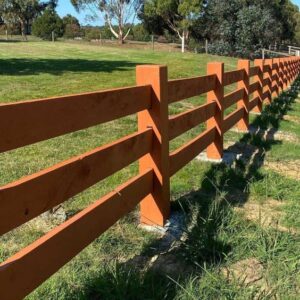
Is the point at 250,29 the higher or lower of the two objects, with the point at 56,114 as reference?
lower

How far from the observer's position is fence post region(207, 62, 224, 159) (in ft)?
21.1

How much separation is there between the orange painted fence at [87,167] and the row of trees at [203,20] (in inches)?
1578

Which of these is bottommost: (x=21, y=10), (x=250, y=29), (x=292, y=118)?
(x=292, y=118)

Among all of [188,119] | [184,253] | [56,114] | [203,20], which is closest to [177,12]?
[203,20]

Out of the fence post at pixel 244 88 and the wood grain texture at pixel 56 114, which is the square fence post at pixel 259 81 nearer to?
the fence post at pixel 244 88

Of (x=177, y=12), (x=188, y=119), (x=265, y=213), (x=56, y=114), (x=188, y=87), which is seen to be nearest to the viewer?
(x=56, y=114)

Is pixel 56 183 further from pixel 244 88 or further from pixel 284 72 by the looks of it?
pixel 284 72

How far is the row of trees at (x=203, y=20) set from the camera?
43.9 meters

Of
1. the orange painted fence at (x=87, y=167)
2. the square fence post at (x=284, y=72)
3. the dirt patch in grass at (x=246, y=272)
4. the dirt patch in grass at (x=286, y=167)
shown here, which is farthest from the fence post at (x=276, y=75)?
the dirt patch in grass at (x=246, y=272)

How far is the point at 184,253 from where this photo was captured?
3.68 meters

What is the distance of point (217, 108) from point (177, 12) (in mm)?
49586

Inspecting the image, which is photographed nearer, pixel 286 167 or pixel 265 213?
pixel 265 213

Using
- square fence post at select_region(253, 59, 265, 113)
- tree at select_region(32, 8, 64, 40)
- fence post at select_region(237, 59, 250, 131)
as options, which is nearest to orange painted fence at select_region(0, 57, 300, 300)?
fence post at select_region(237, 59, 250, 131)

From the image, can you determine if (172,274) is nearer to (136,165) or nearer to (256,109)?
(136,165)
